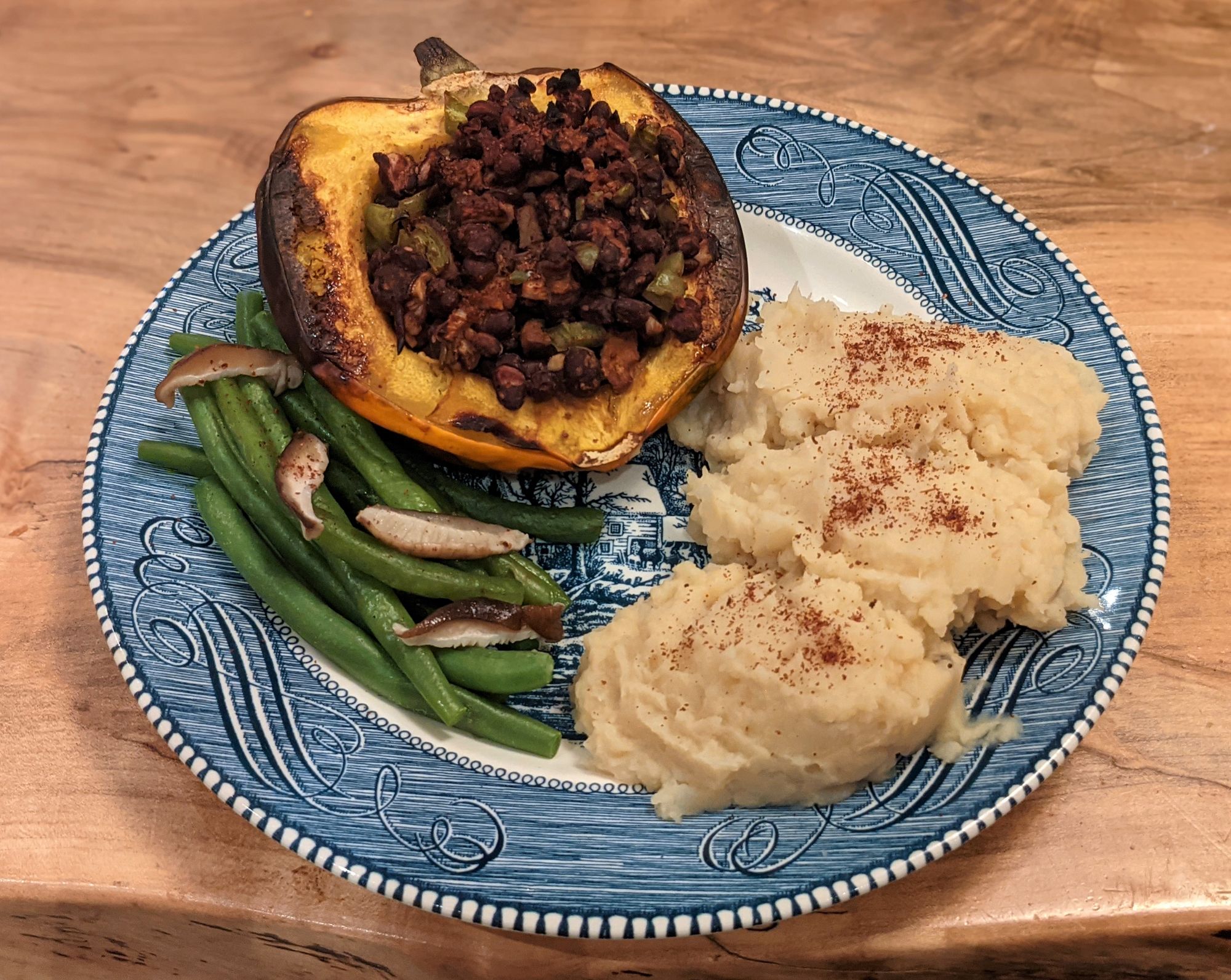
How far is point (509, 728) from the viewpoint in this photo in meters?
2.71

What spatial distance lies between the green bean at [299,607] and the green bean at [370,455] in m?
0.35

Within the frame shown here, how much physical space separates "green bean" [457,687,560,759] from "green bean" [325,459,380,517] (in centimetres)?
66

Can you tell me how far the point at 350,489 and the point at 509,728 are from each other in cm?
87

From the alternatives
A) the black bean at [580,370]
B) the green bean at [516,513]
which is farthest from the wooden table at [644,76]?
the black bean at [580,370]

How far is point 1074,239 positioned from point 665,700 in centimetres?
285

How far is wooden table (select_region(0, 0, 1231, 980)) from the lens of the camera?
265cm

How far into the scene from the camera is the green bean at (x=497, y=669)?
107 inches

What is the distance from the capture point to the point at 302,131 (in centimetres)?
310

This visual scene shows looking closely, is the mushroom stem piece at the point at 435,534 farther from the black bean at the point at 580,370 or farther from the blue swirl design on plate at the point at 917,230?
the blue swirl design on plate at the point at 917,230

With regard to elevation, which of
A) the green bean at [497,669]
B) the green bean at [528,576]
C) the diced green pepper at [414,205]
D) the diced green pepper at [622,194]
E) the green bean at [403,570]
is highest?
the diced green pepper at [622,194]

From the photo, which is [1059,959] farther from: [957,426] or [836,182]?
[836,182]

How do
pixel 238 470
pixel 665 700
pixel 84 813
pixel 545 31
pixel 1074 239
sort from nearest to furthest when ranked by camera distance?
1. pixel 665 700
2. pixel 84 813
3. pixel 238 470
4. pixel 1074 239
5. pixel 545 31

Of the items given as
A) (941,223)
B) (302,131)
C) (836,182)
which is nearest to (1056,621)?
(941,223)

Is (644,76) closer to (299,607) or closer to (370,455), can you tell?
(370,455)
